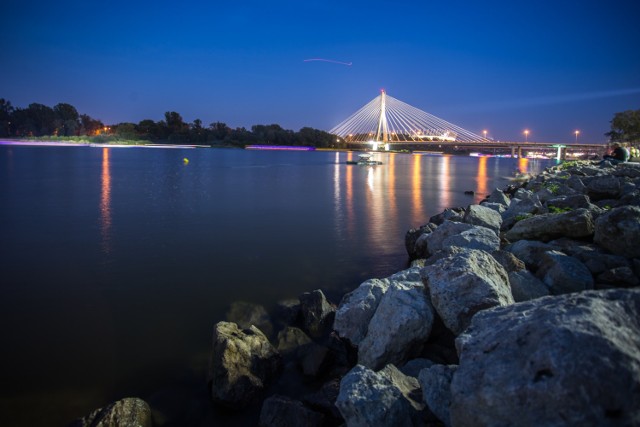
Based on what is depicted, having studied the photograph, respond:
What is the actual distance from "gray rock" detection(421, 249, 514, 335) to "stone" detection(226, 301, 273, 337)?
2.55 metres

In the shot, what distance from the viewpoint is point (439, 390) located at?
8.24ft

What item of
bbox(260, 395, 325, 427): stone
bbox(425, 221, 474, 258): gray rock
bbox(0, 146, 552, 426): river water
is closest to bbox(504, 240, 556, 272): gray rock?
bbox(425, 221, 474, 258): gray rock

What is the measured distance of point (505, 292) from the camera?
345cm

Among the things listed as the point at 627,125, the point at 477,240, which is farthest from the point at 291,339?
the point at 627,125

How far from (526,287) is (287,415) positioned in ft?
8.55

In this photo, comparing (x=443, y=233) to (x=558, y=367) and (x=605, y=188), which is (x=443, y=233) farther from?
(x=558, y=367)

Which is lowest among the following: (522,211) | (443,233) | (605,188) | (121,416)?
(121,416)

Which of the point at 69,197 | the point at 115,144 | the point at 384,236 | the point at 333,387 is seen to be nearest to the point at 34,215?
the point at 69,197

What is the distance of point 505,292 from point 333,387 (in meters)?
1.74

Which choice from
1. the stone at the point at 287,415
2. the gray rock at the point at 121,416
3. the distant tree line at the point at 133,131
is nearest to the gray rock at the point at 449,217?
the stone at the point at 287,415

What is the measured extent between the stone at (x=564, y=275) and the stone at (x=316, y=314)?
260cm

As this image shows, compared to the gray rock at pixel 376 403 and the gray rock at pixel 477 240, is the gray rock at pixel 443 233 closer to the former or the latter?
the gray rock at pixel 477 240

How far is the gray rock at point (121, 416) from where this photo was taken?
3.35 meters

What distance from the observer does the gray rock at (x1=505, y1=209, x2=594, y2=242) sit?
5.28m
